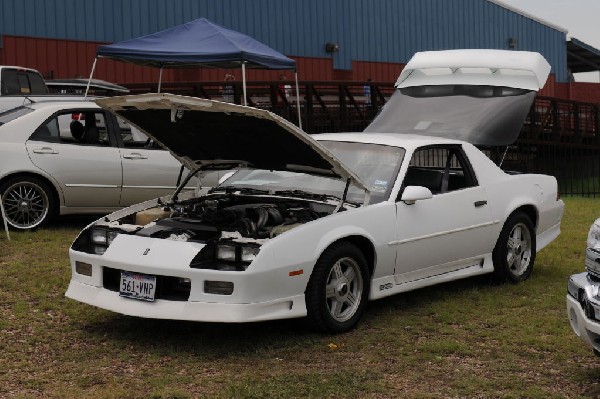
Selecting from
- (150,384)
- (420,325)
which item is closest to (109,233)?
(150,384)

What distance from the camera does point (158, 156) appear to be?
33.6ft

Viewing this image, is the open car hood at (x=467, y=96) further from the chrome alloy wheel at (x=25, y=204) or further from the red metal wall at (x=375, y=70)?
the red metal wall at (x=375, y=70)

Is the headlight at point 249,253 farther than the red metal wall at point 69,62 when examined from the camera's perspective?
No

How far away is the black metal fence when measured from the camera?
56.2 feet

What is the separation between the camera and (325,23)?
1030 inches

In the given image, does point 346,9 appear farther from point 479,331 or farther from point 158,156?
point 479,331

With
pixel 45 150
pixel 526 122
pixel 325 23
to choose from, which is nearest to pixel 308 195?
pixel 45 150

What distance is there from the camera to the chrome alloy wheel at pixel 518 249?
24.6 ft

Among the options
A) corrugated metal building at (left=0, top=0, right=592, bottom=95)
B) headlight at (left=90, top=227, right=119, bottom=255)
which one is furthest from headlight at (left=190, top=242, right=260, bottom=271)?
corrugated metal building at (left=0, top=0, right=592, bottom=95)

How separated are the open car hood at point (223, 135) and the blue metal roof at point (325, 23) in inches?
573

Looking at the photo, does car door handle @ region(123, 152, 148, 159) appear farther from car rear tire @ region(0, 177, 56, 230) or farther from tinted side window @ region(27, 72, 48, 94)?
tinted side window @ region(27, 72, 48, 94)

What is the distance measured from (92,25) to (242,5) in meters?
4.53

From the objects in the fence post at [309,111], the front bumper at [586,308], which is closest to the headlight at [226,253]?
the front bumper at [586,308]

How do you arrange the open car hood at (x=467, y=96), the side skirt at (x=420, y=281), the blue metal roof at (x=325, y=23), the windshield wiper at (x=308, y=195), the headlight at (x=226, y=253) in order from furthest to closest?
the blue metal roof at (x=325, y=23) → the open car hood at (x=467, y=96) → the windshield wiper at (x=308, y=195) → the side skirt at (x=420, y=281) → the headlight at (x=226, y=253)
